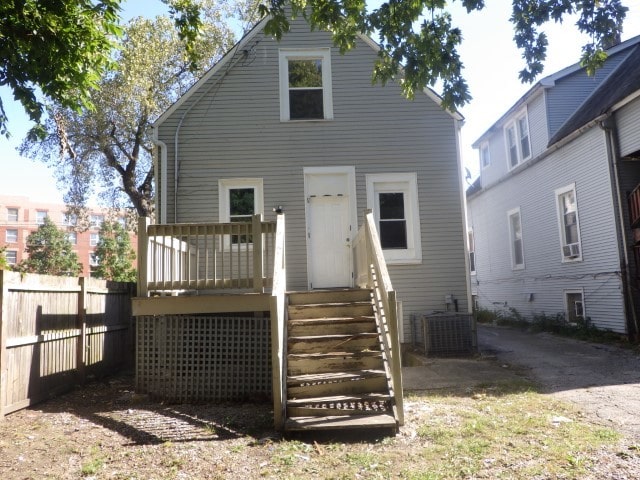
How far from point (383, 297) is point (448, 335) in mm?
4113

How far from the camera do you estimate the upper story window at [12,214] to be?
61.4 meters

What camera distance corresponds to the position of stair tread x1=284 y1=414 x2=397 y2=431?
5.09 m

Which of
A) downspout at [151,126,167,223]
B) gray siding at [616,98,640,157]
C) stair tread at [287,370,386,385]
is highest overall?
gray siding at [616,98,640,157]

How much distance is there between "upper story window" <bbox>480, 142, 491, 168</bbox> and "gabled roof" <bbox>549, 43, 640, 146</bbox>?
4.41m

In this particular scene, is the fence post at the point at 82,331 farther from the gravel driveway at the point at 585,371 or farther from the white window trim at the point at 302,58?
the gravel driveway at the point at 585,371

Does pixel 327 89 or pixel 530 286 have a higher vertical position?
pixel 327 89

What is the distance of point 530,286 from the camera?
→ 1544cm

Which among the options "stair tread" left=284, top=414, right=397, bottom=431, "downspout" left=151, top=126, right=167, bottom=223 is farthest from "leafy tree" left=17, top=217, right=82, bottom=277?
"stair tread" left=284, top=414, right=397, bottom=431

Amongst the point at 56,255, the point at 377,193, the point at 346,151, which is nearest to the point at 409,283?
the point at 377,193

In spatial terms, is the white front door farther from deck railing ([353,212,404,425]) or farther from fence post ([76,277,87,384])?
fence post ([76,277,87,384])

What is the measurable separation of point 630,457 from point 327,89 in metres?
8.52

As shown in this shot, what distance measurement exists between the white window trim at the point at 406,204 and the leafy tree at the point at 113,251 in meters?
32.9

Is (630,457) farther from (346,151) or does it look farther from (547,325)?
(547,325)

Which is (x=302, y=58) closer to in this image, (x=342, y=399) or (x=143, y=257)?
(x=143, y=257)
